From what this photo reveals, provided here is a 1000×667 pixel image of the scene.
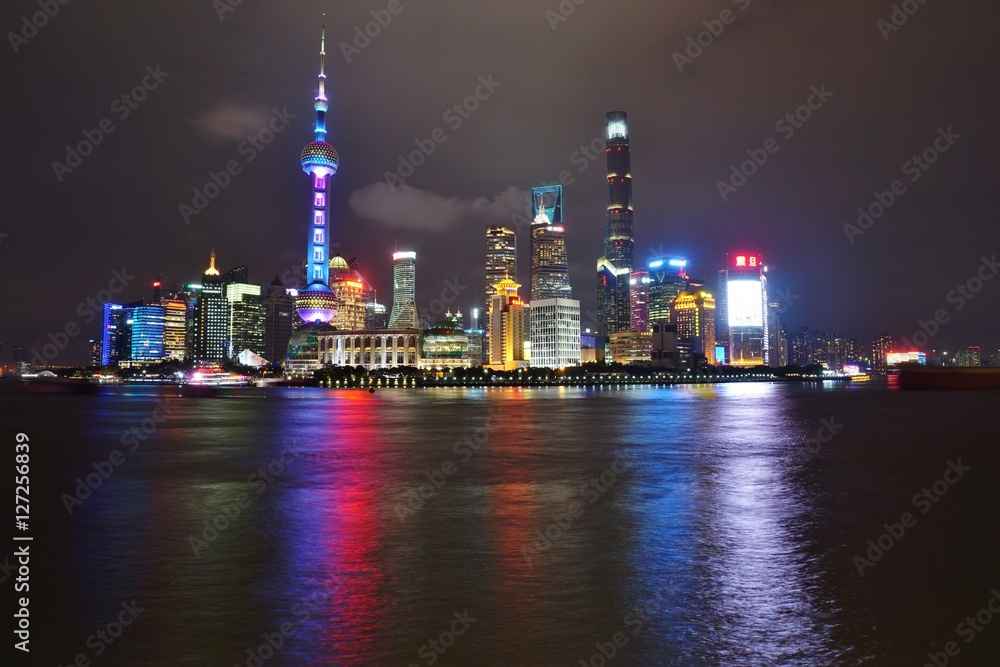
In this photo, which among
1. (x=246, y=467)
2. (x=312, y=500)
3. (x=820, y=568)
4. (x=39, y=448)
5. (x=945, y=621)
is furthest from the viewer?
(x=39, y=448)

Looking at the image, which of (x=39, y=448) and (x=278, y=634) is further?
(x=39, y=448)

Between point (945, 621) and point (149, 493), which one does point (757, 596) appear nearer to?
point (945, 621)

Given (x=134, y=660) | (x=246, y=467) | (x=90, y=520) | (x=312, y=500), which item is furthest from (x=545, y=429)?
(x=134, y=660)

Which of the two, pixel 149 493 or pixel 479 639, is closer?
pixel 479 639

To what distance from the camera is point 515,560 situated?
17906mm

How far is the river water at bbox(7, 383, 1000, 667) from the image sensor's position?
1239 centimetres

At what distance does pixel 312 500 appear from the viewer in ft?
89.6

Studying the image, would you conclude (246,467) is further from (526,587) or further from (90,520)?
(526,587)

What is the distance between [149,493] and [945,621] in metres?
28.1

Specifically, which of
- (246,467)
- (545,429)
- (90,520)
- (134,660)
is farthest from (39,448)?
(134,660)

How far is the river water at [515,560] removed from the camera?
40.7ft

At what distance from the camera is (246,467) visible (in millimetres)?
37719

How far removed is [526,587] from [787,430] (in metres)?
52.5

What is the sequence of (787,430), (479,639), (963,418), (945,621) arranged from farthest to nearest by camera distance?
(963,418)
(787,430)
(945,621)
(479,639)
